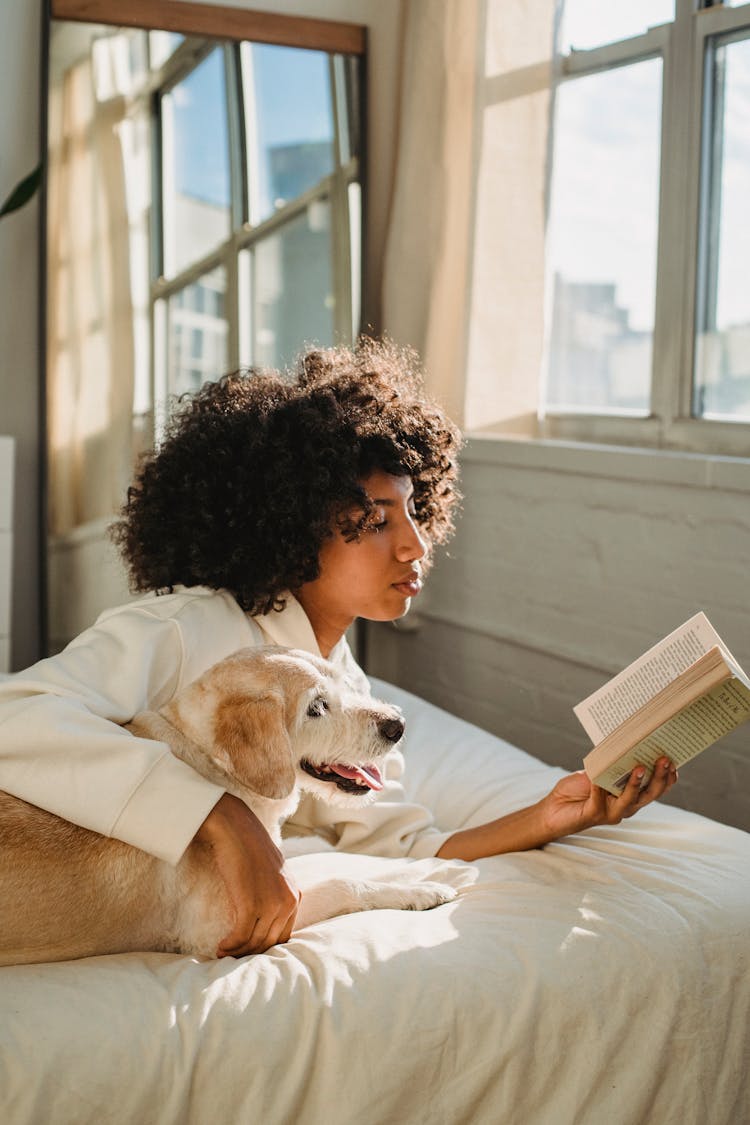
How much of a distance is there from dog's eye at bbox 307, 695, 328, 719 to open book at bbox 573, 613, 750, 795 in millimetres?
328

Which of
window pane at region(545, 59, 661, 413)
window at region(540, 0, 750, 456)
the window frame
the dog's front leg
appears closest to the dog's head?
the dog's front leg

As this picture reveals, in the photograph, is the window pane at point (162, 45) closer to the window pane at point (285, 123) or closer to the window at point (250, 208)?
the window at point (250, 208)

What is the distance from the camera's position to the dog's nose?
1.64 m

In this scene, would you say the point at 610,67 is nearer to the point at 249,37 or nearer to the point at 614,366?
the point at 614,366

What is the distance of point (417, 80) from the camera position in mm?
3451

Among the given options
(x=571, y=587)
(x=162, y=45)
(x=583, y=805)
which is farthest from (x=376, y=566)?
(x=162, y=45)

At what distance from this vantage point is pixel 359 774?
168cm

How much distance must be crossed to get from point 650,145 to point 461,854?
191cm

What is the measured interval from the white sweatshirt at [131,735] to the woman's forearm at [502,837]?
50 mm

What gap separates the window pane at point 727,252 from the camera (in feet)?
9.06

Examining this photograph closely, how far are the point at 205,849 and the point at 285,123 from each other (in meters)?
2.74

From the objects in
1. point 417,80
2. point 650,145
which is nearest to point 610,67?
point 650,145

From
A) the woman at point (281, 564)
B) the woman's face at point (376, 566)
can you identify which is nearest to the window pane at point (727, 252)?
the woman at point (281, 564)

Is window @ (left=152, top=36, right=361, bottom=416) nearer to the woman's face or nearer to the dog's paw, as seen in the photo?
the woman's face
